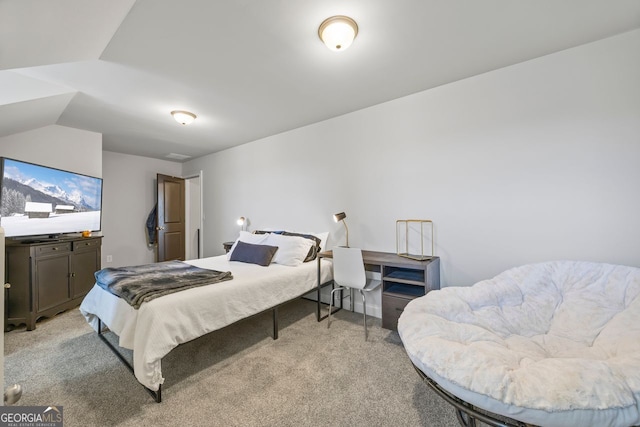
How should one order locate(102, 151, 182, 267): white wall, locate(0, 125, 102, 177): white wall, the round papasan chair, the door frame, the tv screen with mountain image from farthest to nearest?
the door frame → locate(102, 151, 182, 267): white wall → locate(0, 125, 102, 177): white wall → the tv screen with mountain image → the round papasan chair

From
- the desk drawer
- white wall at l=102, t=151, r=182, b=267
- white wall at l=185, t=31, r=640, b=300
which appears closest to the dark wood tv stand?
white wall at l=102, t=151, r=182, b=267

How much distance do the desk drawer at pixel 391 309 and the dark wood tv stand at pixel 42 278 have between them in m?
3.49

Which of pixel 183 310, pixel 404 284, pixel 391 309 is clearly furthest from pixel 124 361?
pixel 404 284

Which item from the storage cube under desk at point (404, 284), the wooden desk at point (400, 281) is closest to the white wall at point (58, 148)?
the wooden desk at point (400, 281)

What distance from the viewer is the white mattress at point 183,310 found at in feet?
5.49

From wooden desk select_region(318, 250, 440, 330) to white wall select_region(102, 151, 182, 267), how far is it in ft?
15.3

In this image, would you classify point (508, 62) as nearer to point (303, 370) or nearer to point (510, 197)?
point (510, 197)

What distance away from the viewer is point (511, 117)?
2285 millimetres

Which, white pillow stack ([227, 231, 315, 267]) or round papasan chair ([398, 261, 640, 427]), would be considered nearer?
round papasan chair ([398, 261, 640, 427])

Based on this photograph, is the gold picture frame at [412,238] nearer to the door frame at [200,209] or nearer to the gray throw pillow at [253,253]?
the gray throw pillow at [253,253]

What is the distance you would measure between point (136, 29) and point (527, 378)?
2.72m

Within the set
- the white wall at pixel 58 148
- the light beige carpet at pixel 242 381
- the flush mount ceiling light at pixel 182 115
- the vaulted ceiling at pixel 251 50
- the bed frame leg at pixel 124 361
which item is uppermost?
the vaulted ceiling at pixel 251 50

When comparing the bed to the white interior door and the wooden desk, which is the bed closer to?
the wooden desk

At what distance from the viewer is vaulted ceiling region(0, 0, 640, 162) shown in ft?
5.21
